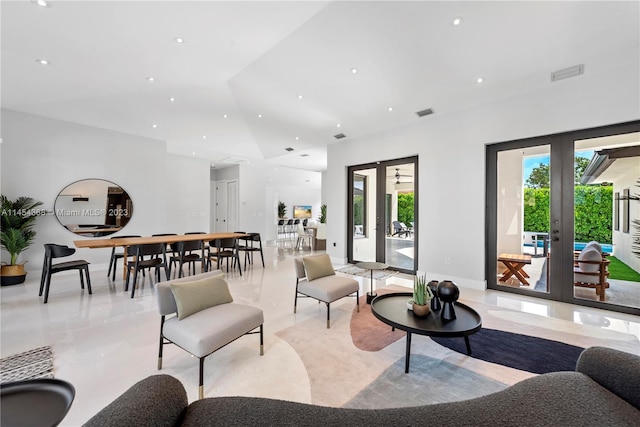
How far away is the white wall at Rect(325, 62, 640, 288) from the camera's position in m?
3.75

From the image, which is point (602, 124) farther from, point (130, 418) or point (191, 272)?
point (191, 272)

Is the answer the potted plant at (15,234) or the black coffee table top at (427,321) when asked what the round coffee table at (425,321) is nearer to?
the black coffee table top at (427,321)

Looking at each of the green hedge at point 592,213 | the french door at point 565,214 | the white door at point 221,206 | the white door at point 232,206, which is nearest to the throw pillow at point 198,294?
the french door at point 565,214

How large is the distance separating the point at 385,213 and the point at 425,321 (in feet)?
14.0

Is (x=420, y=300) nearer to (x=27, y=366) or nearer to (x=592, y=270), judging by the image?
(x=592, y=270)

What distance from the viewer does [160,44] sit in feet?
12.8

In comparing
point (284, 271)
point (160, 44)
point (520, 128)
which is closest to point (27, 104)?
point (160, 44)

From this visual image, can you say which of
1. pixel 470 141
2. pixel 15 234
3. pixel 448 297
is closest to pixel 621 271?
pixel 470 141

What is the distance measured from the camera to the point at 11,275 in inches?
196

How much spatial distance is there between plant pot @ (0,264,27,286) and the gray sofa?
6650 mm

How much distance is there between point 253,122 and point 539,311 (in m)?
7.05

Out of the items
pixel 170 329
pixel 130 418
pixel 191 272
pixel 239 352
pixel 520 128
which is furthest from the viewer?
pixel 191 272

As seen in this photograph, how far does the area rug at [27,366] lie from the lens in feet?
7.26

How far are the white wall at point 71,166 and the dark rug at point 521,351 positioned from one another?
767 cm
